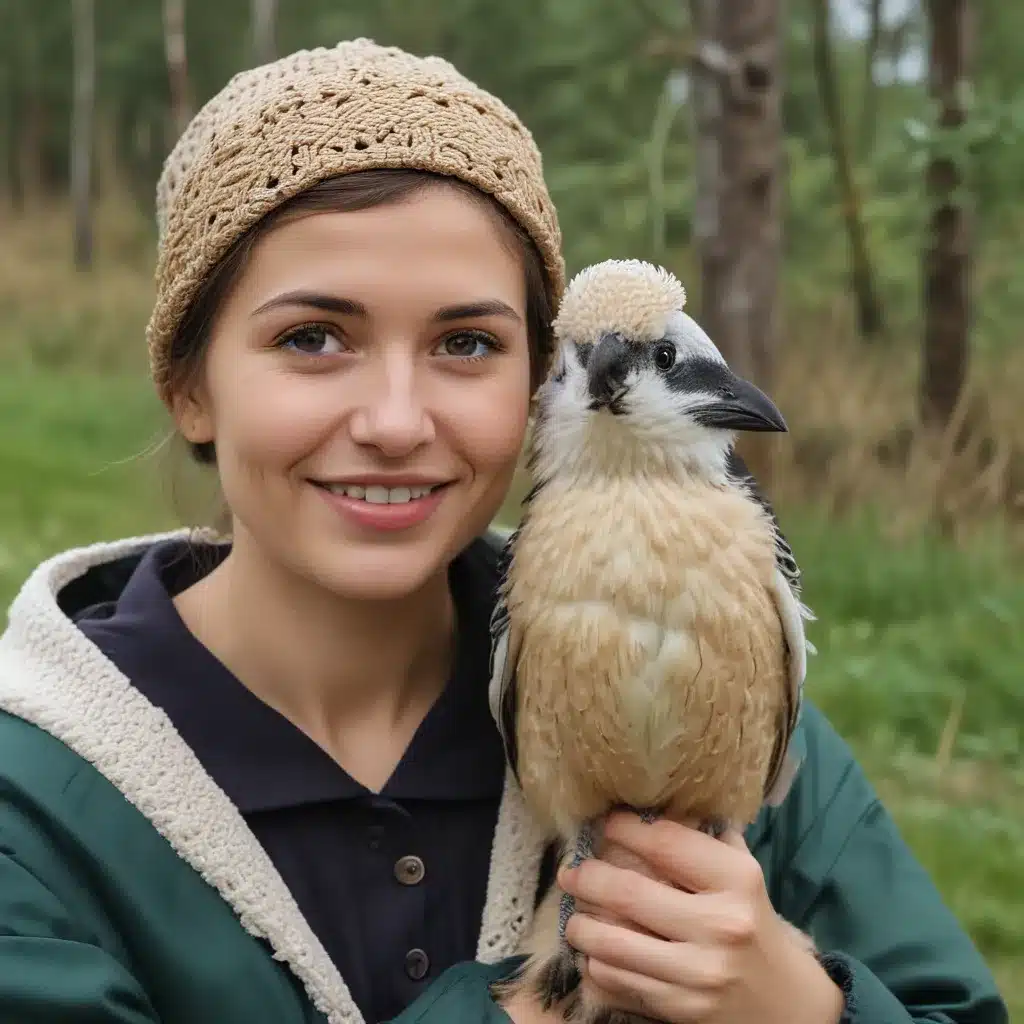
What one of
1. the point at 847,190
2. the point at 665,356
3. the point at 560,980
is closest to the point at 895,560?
the point at 847,190

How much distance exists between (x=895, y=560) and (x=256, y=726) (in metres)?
3.50

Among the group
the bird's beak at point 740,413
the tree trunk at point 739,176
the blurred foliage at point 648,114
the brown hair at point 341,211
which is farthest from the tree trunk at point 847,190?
the bird's beak at point 740,413

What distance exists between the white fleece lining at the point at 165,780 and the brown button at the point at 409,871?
0.12m

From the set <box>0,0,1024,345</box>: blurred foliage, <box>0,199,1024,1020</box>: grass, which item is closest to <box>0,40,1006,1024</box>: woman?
<box>0,199,1024,1020</box>: grass

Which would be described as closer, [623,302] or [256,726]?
[623,302]

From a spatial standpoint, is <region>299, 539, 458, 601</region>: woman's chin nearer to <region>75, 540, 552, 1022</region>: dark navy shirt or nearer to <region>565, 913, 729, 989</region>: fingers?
<region>75, 540, 552, 1022</region>: dark navy shirt

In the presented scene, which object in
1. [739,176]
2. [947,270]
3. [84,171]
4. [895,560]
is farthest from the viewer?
[84,171]

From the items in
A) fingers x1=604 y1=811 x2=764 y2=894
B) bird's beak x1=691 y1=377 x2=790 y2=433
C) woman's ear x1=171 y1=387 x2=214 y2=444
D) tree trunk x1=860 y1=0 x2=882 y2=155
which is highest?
tree trunk x1=860 y1=0 x2=882 y2=155

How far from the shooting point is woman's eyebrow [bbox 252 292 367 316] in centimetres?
161

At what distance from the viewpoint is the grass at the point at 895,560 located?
350 centimetres

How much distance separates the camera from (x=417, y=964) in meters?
1.80

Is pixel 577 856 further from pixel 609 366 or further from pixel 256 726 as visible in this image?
pixel 609 366

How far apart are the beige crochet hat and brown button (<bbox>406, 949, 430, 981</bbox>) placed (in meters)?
0.96

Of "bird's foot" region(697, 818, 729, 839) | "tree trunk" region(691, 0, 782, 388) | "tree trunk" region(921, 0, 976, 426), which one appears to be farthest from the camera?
"tree trunk" region(921, 0, 976, 426)
